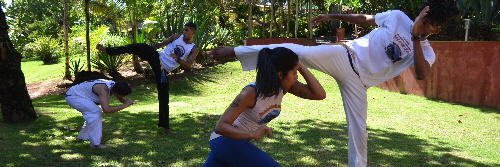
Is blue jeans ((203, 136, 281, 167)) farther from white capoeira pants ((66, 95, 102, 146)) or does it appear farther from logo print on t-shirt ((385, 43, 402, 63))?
white capoeira pants ((66, 95, 102, 146))

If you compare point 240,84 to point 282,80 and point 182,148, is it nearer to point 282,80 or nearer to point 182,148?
point 182,148

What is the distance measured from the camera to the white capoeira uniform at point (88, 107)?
658 cm

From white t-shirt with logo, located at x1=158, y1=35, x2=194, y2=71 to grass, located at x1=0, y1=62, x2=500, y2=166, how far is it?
1.03 m

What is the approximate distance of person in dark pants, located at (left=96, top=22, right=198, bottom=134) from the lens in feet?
23.6

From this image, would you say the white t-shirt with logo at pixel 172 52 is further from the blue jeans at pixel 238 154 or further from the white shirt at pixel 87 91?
the blue jeans at pixel 238 154

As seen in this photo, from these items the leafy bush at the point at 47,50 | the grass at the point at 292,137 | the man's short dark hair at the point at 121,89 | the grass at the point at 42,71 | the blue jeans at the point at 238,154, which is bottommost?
the grass at the point at 292,137

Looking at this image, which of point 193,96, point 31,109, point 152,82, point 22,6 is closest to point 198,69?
point 152,82

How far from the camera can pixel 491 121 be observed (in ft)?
33.9

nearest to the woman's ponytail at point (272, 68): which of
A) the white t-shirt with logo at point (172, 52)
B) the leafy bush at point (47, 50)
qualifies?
the white t-shirt with logo at point (172, 52)

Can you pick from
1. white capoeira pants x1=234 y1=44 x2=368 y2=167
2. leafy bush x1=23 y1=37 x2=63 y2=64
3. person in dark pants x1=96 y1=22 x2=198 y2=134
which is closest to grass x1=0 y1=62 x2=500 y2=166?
person in dark pants x1=96 y1=22 x2=198 y2=134

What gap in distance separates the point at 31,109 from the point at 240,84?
7.97 m

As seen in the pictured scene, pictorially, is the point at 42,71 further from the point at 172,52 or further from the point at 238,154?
the point at 238,154

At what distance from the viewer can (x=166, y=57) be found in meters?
7.52

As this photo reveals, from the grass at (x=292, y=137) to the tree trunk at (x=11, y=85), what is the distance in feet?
0.90
